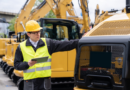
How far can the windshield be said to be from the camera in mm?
2883

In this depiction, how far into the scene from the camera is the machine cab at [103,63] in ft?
9.12

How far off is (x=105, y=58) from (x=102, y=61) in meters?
0.06

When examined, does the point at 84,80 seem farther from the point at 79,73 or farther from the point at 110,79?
the point at 110,79

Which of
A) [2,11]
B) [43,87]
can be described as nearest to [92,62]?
[43,87]

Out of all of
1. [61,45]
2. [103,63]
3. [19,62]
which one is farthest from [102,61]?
[19,62]

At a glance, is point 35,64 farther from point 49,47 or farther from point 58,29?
point 58,29

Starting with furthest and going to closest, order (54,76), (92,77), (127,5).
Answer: (54,76), (127,5), (92,77)

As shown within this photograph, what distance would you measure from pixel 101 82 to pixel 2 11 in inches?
2722

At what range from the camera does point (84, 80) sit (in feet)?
10.3

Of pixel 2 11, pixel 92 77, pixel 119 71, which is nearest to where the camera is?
pixel 119 71

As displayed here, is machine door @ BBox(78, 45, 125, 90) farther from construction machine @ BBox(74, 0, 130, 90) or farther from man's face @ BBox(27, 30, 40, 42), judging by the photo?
man's face @ BBox(27, 30, 40, 42)

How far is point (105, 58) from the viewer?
3.01m

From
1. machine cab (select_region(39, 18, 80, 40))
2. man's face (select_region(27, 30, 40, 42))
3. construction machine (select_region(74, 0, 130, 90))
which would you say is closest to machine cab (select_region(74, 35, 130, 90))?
construction machine (select_region(74, 0, 130, 90))

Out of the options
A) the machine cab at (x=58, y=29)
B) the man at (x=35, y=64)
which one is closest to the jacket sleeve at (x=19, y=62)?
the man at (x=35, y=64)
